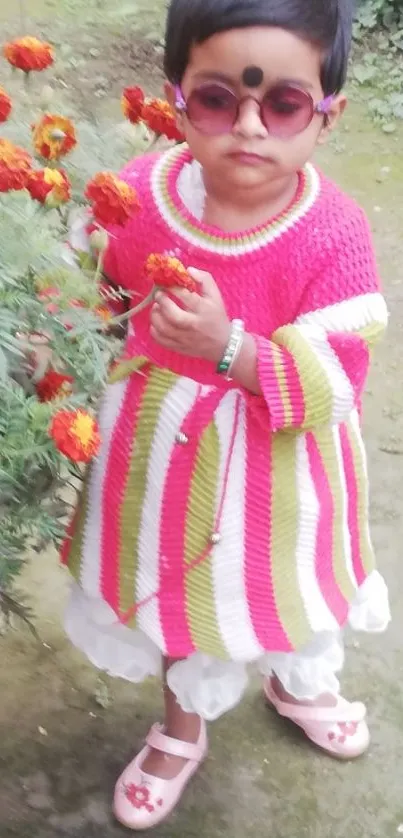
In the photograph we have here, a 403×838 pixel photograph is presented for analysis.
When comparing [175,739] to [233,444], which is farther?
[175,739]

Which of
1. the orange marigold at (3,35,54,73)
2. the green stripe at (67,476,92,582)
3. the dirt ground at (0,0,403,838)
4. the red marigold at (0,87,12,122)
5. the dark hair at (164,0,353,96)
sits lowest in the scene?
the dirt ground at (0,0,403,838)

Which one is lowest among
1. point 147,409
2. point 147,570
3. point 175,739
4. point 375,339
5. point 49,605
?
point 49,605

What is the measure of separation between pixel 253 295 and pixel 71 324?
25cm

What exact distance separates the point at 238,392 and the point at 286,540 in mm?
174

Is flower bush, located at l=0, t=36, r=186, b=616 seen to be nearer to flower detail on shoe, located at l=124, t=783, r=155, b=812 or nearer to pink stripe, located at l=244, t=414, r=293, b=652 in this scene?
pink stripe, located at l=244, t=414, r=293, b=652

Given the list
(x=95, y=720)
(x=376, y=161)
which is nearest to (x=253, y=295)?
(x=95, y=720)

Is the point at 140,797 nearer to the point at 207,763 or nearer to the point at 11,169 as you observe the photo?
the point at 207,763

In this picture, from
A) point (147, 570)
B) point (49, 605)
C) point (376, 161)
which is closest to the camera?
point (147, 570)

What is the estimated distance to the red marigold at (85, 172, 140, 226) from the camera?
78 cm

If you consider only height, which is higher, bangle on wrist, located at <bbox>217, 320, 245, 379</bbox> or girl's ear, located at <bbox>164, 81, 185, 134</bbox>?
girl's ear, located at <bbox>164, 81, 185, 134</bbox>

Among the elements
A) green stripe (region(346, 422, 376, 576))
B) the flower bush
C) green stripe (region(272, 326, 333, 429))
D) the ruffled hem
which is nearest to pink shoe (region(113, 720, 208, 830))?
the ruffled hem

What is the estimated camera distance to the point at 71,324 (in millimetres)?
791

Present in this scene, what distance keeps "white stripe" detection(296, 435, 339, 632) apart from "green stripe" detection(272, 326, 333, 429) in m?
0.12

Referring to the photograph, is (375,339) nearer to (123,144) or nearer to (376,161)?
(123,144)
